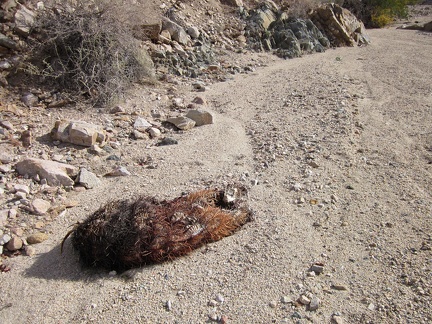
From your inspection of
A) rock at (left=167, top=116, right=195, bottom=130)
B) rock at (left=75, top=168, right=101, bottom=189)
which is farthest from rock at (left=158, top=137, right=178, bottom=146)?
rock at (left=75, top=168, right=101, bottom=189)

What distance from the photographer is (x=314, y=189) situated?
157 inches

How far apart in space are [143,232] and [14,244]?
42.2 inches

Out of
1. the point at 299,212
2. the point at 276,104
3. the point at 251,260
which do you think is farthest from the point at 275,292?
the point at 276,104

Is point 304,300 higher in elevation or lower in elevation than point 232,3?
lower

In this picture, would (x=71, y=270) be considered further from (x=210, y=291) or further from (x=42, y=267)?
(x=210, y=291)

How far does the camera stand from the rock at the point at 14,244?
3236 mm

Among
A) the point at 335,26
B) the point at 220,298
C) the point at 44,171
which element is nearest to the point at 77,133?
the point at 44,171

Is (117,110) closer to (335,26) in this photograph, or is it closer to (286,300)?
(286,300)

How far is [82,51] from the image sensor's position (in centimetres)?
566

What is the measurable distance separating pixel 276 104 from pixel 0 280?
435 cm

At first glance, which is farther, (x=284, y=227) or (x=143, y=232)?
(x=284, y=227)

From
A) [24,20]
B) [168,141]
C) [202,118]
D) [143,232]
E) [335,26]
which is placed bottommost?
[168,141]

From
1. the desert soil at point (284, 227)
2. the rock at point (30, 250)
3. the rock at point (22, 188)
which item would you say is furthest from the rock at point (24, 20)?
the rock at point (30, 250)

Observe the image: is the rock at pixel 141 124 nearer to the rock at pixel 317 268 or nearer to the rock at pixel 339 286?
the rock at pixel 317 268
